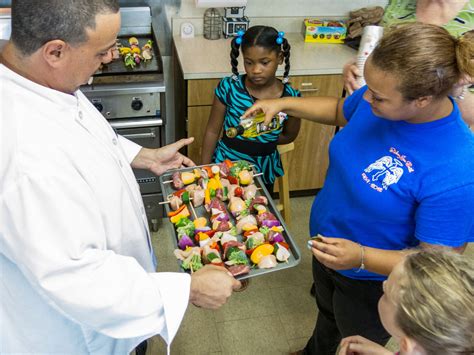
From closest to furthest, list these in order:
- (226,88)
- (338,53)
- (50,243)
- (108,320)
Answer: (50,243)
(108,320)
(226,88)
(338,53)

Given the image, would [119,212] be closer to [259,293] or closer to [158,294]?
[158,294]

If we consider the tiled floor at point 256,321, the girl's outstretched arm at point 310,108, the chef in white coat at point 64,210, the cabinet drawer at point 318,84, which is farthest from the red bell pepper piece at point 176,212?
the cabinet drawer at point 318,84

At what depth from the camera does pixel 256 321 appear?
2.08m

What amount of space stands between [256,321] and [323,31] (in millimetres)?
1719

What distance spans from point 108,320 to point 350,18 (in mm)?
2376

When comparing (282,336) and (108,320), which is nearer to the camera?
(108,320)

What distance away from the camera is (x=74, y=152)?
3.15 ft

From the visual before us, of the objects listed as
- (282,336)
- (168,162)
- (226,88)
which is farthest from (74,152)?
(282,336)

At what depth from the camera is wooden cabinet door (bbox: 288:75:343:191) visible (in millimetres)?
2402

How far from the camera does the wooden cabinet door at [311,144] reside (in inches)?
94.6

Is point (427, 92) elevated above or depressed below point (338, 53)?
above

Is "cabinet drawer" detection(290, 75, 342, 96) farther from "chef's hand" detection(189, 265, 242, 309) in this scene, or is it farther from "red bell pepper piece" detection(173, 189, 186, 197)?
"chef's hand" detection(189, 265, 242, 309)

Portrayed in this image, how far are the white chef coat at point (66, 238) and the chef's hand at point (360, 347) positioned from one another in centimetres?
45

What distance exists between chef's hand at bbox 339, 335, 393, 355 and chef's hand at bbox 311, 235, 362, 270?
0.63 ft
